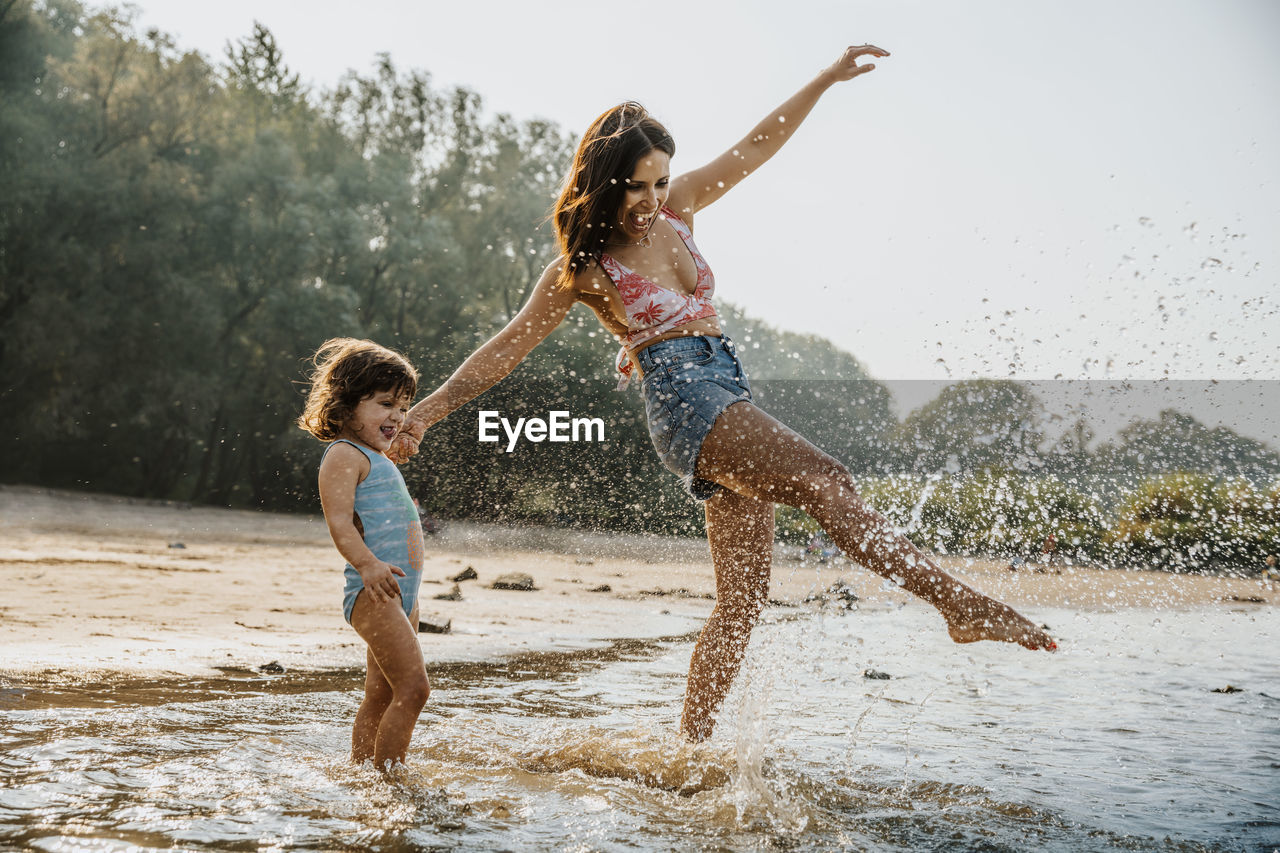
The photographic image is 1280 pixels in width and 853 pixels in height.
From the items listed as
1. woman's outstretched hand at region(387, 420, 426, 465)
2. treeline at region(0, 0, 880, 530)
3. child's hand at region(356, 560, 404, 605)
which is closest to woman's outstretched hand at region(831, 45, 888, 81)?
woman's outstretched hand at region(387, 420, 426, 465)

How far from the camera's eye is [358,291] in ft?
77.2

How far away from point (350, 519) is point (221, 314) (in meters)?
20.5

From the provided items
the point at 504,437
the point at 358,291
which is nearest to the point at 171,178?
the point at 358,291

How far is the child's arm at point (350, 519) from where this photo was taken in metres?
2.66

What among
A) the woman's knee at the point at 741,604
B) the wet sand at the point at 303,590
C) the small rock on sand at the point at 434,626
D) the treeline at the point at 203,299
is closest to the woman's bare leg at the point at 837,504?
the woman's knee at the point at 741,604

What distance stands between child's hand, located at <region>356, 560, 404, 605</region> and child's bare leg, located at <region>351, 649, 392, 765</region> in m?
0.23

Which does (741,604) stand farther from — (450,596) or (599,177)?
(450,596)

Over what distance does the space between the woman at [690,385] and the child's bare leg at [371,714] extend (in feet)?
1.98

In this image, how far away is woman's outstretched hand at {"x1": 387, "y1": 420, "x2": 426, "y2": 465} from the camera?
9.68 feet

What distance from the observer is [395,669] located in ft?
8.74

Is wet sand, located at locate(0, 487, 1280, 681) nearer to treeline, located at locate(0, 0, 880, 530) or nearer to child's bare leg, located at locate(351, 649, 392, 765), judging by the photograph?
child's bare leg, located at locate(351, 649, 392, 765)

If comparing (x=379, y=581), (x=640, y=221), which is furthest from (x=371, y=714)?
(x=640, y=221)

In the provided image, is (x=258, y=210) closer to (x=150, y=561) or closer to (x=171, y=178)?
(x=171, y=178)

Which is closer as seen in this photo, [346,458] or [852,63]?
[346,458]
